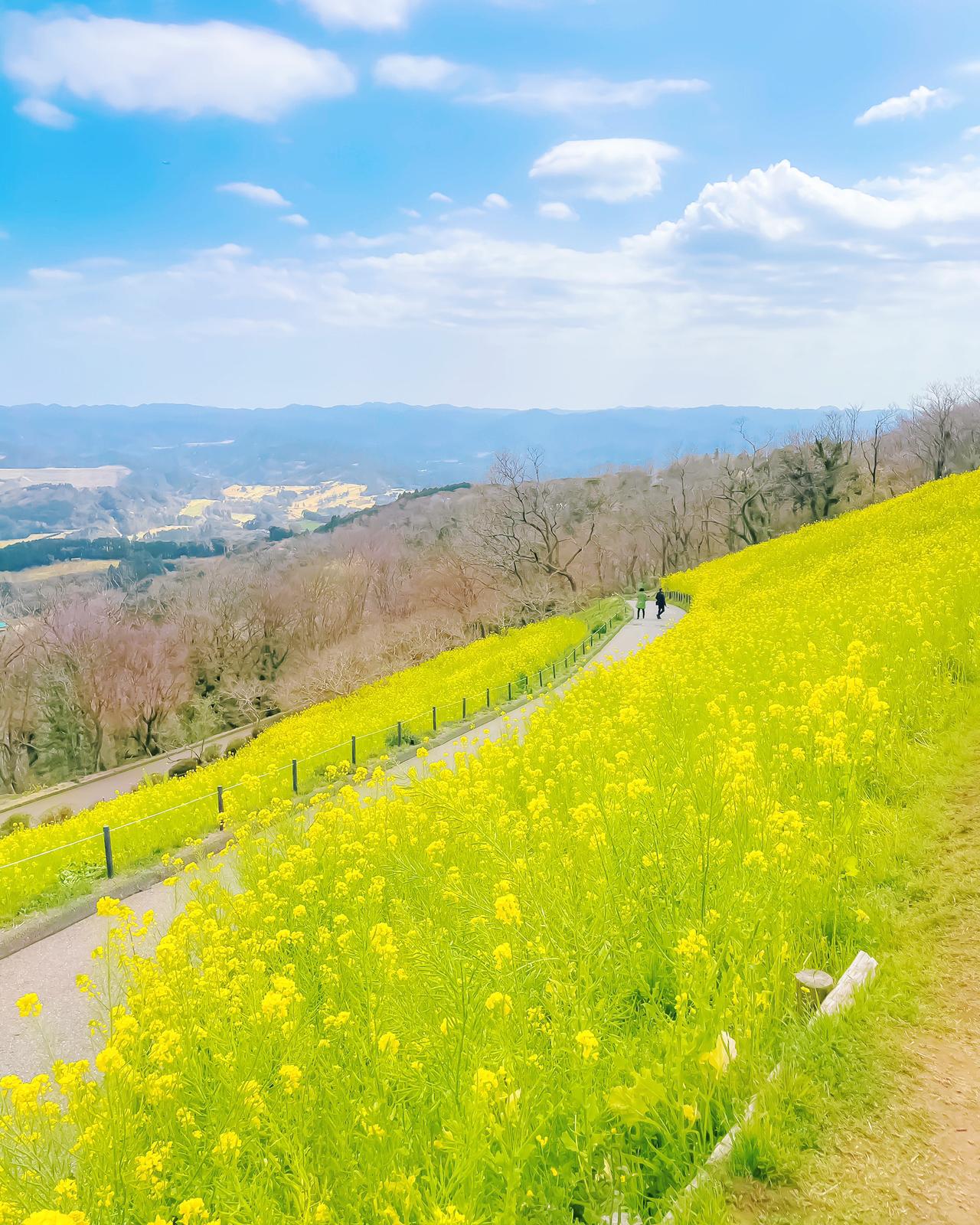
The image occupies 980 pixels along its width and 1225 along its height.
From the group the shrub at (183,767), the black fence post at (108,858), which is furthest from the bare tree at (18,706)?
the black fence post at (108,858)

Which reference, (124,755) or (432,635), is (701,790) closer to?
(432,635)

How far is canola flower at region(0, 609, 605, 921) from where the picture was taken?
1177cm

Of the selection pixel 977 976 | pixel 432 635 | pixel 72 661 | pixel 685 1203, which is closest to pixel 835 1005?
pixel 977 976

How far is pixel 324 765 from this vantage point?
54.7 feet

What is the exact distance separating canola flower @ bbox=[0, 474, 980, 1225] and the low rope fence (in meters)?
4.64

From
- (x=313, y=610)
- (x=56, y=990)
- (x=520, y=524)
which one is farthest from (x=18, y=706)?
(x=56, y=990)

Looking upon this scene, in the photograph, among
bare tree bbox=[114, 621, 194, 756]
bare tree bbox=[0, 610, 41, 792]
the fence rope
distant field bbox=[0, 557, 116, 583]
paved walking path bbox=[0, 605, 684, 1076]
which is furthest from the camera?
distant field bbox=[0, 557, 116, 583]

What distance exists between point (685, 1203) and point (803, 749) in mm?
4355

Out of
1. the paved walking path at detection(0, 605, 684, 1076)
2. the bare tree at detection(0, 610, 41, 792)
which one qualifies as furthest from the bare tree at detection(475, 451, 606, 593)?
the paved walking path at detection(0, 605, 684, 1076)

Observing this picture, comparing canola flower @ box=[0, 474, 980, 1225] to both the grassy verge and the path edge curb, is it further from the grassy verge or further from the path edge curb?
the path edge curb

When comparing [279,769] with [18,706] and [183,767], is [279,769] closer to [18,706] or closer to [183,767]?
[183,767]

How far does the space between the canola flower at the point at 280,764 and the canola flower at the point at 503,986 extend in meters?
5.28

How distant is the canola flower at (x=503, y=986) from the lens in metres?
3.07

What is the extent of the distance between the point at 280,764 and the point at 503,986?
627 inches
